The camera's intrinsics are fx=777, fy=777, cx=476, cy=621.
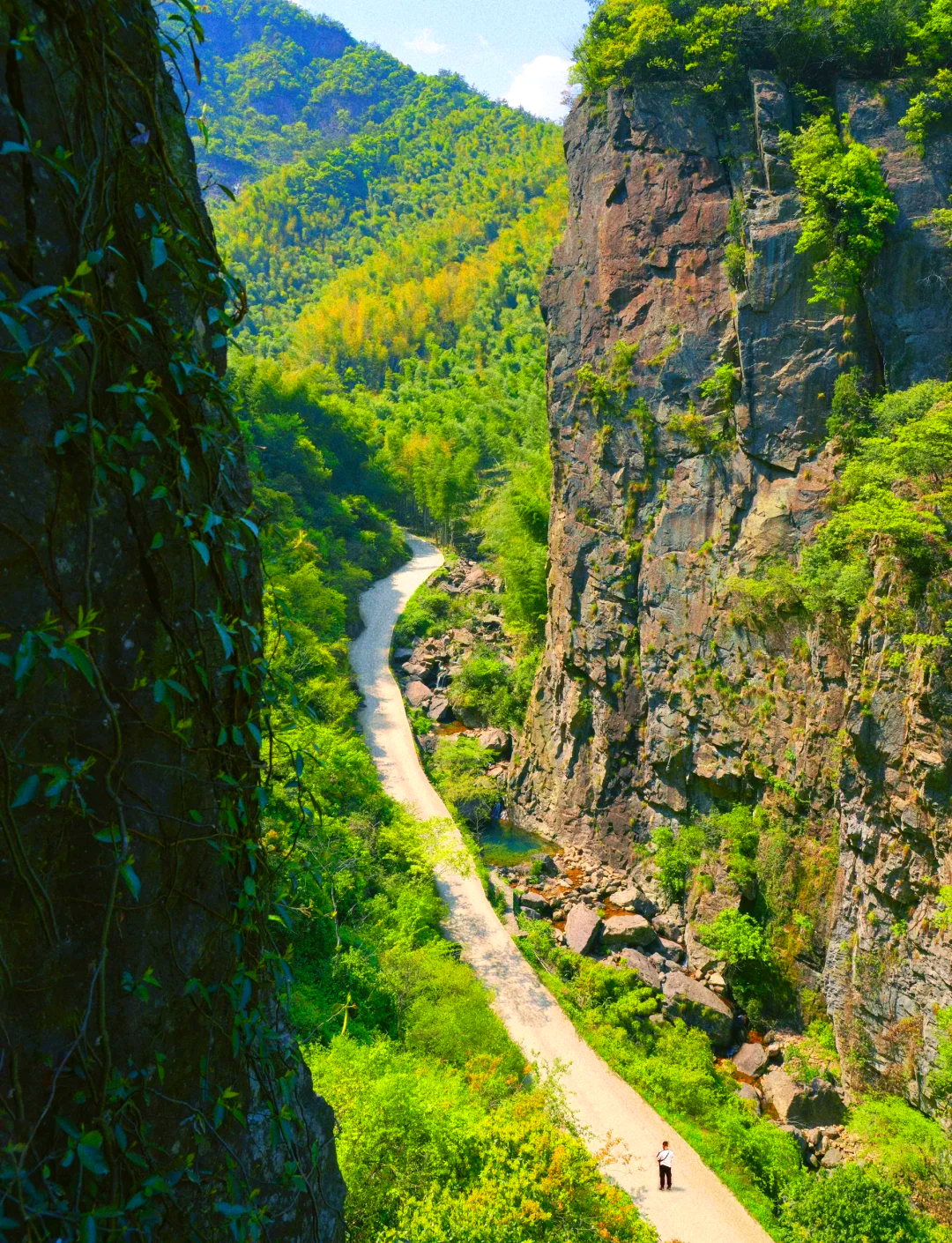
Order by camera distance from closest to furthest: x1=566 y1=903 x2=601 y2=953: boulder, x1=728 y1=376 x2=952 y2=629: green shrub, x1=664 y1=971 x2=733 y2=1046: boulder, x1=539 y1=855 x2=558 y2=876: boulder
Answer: x1=728 y1=376 x2=952 y2=629: green shrub, x1=664 y1=971 x2=733 y2=1046: boulder, x1=566 y1=903 x2=601 y2=953: boulder, x1=539 y1=855 x2=558 y2=876: boulder

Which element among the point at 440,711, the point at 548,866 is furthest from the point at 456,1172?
the point at 440,711

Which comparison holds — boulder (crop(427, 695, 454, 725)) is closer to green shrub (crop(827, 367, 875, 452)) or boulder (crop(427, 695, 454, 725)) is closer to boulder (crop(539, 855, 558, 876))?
boulder (crop(539, 855, 558, 876))

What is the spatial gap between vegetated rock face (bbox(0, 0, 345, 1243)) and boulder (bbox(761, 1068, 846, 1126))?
12.9 metres

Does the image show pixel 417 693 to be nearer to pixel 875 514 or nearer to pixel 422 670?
pixel 422 670

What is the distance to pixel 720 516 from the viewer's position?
19078 millimetres

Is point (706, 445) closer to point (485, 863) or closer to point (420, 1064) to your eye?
point (485, 863)

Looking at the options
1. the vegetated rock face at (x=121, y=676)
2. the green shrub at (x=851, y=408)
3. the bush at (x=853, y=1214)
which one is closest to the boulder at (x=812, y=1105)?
the bush at (x=853, y=1214)

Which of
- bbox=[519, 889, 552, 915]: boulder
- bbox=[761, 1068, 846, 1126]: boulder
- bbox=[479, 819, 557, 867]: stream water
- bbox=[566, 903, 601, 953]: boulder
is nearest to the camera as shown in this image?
bbox=[761, 1068, 846, 1126]: boulder

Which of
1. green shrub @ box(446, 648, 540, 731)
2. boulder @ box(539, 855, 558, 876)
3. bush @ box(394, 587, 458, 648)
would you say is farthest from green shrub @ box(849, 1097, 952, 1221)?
bush @ box(394, 587, 458, 648)

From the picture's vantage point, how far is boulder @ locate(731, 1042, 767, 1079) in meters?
14.8

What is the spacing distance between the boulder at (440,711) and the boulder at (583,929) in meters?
12.1

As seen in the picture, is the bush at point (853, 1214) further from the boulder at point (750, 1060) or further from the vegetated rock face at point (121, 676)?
the vegetated rock face at point (121, 676)

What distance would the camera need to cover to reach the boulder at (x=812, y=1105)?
44.0 ft

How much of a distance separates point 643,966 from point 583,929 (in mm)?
1555
